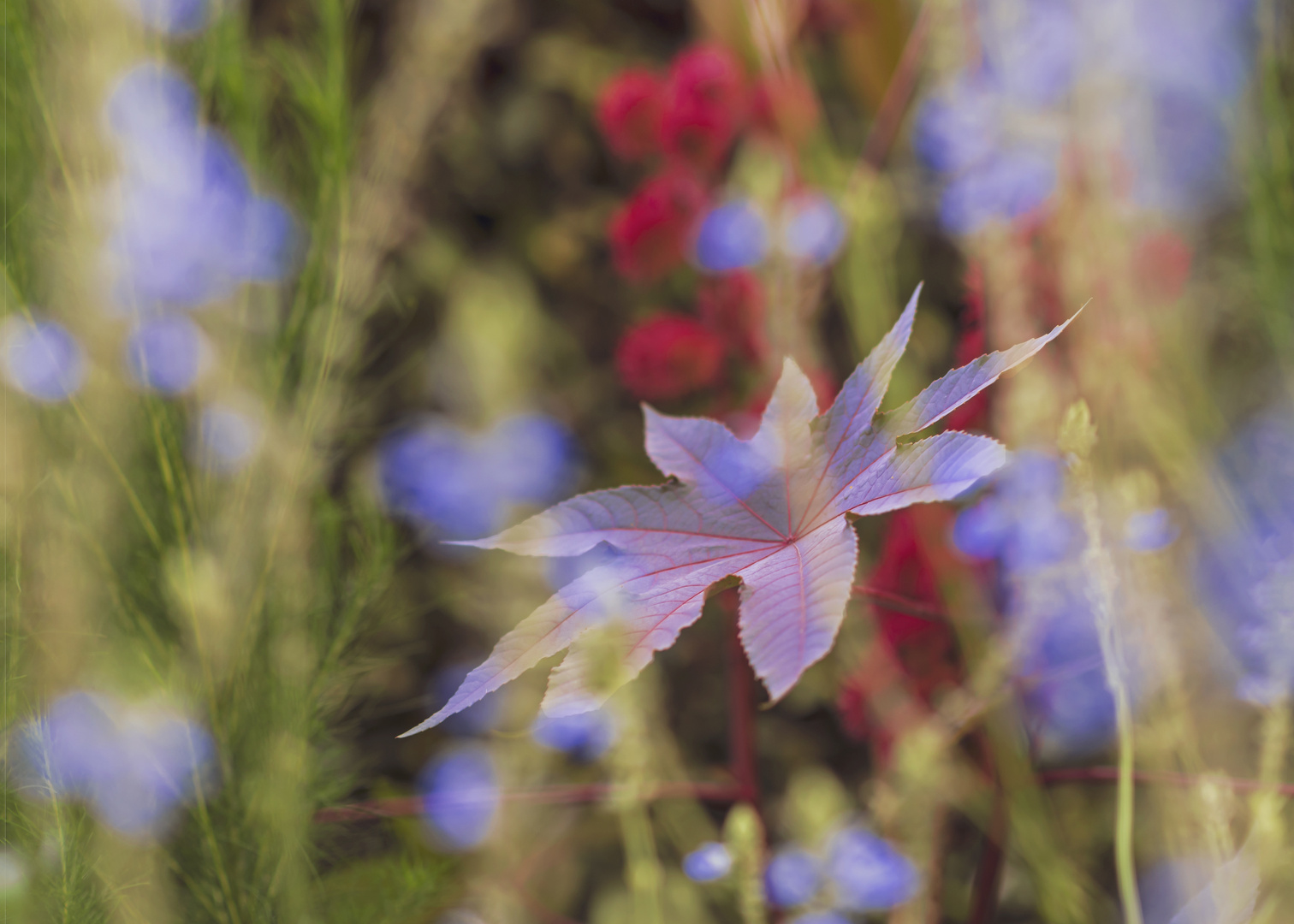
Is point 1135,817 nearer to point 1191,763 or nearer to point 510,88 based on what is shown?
point 1191,763

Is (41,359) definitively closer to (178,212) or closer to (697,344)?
(178,212)

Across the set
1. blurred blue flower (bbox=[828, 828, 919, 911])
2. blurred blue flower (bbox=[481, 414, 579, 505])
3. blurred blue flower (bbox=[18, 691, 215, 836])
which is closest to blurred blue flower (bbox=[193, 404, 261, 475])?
blurred blue flower (bbox=[18, 691, 215, 836])

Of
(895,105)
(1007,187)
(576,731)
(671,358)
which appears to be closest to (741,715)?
(576,731)

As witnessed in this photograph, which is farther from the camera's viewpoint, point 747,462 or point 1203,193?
point 1203,193

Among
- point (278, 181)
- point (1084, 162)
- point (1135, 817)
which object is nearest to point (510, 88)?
point (278, 181)

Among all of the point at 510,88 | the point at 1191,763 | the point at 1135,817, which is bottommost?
the point at 1135,817
